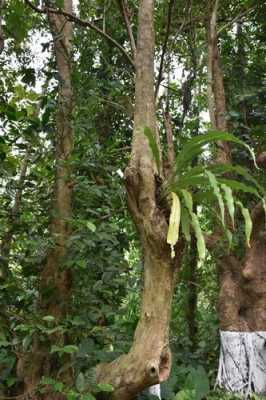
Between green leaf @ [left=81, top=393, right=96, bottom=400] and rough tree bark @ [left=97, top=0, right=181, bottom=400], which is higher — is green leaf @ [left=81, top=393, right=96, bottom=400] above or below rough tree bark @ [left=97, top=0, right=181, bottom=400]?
below

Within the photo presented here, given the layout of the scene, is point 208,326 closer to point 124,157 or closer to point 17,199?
point 124,157

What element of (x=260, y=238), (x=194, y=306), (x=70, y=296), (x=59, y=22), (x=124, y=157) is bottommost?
(x=70, y=296)

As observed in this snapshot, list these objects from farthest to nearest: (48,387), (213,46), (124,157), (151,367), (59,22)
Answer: (213,46), (124,157), (59,22), (48,387), (151,367)

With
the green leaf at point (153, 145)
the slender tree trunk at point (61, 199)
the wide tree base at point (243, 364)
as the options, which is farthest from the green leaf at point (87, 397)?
the wide tree base at point (243, 364)

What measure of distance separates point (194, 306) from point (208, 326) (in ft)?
1.02

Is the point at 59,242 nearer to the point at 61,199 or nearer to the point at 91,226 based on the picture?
the point at 61,199

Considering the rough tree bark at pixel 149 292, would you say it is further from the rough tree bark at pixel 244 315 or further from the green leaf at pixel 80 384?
the rough tree bark at pixel 244 315

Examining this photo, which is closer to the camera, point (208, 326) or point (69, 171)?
point (69, 171)

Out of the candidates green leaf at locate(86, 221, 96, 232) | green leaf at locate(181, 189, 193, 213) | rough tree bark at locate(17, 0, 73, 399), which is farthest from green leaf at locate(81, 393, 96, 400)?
green leaf at locate(181, 189, 193, 213)

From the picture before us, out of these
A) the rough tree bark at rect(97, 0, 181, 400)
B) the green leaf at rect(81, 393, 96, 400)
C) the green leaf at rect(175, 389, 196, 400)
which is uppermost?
the rough tree bark at rect(97, 0, 181, 400)

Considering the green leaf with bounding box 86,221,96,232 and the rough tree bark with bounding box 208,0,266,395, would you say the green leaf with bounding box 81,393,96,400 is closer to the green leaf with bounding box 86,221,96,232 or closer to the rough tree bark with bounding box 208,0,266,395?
the green leaf with bounding box 86,221,96,232

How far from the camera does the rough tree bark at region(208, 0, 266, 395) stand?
3.34m

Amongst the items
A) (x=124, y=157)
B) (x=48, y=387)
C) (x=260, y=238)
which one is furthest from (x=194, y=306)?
(x=48, y=387)

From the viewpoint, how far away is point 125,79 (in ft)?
14.2
